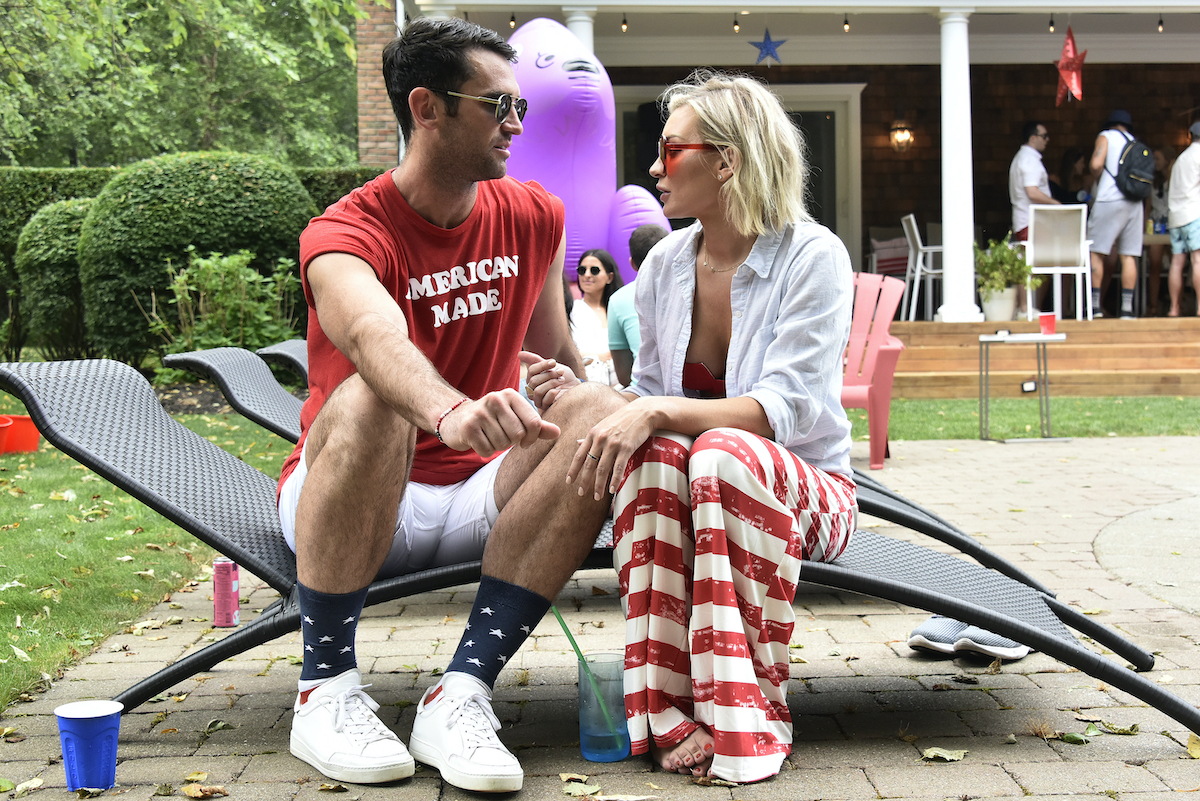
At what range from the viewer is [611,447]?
218 centimetres

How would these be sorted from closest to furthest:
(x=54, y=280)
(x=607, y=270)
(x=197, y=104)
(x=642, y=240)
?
1. (x=642, y=240)
2. (x=607, y=270)
3. (x=54, y=280)
4. (x=197, y=104)

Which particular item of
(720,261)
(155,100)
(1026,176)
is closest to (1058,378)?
(1026,176)

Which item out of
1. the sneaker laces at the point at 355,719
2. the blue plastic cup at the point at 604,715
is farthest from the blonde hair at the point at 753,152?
the sneaker laces at the point at 355,719

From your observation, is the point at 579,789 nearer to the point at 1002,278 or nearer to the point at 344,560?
the point at 344,560

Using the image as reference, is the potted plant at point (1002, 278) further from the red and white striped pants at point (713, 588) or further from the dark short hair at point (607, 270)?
the red and white striped pants at point (713, 588)

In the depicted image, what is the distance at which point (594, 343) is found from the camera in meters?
6.11

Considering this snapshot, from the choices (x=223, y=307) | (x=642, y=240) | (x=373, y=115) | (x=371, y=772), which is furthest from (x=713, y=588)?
(x=373, y=115)

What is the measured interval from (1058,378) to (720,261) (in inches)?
365

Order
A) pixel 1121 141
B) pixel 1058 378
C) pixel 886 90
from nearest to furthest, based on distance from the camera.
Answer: pixel 1058 378 → pixel 1121 141 → pixel 886 90

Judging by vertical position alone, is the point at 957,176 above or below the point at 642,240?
above

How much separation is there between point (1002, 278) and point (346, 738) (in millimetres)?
10867

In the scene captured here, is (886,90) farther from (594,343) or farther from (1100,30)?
(594,343)

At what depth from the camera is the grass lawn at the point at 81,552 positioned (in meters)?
3.27

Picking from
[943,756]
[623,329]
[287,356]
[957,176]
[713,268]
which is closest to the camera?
[943,756]
